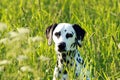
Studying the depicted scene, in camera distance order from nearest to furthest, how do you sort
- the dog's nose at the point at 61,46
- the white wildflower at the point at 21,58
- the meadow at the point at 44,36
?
the white wildflower at the point at 21,58 → the meadow at the point at 44,36 → the dog's nose at the point at 61,46

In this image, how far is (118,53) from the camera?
610cm

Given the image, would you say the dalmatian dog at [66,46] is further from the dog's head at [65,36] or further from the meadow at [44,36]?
the meadow at [44,36]

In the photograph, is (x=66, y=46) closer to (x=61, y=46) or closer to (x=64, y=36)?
(x=61, y=46)

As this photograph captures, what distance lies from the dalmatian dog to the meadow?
0.12m

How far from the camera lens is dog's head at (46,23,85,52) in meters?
5.43

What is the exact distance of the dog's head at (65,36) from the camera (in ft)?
17.8

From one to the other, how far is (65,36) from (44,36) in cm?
110

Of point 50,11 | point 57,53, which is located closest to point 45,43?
point 57,53

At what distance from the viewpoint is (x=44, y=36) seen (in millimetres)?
6621

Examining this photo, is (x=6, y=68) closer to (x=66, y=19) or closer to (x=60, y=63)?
(x=60, y=63)

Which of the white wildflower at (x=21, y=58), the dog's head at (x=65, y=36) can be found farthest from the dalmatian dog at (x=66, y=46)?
the white wildflower at (x=21, y=58)

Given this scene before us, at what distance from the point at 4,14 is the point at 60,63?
212 centimetres

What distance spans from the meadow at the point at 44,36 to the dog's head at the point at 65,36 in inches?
6.2

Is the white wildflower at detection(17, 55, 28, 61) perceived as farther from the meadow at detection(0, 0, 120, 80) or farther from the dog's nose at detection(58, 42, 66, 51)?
the dog's nose at detection(58, 42, 66, 51)
